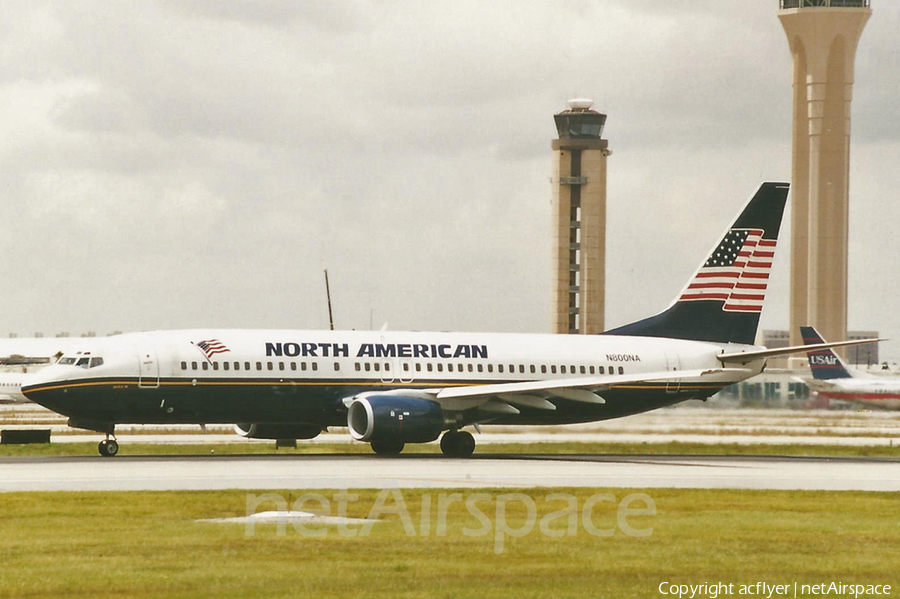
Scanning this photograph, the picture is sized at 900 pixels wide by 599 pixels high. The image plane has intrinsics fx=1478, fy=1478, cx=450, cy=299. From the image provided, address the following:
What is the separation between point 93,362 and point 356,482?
45.9ft

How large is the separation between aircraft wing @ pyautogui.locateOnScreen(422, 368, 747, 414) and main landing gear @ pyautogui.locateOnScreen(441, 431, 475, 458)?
0.91m

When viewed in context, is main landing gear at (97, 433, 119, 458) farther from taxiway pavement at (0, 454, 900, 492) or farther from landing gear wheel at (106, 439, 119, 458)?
taxiway pavement at (0, 454, 900, 492)

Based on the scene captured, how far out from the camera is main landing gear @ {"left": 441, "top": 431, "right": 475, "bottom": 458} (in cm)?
4788

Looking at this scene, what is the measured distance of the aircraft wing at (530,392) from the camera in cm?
4734

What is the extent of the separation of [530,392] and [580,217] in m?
121

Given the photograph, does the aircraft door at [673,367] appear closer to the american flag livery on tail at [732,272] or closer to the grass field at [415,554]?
the american flag livery on tail at [732,272]

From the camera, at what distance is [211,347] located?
45.6 meters

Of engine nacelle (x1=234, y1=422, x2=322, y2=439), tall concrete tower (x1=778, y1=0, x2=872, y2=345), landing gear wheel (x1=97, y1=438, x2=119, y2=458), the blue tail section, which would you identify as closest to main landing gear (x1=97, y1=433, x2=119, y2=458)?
landing gear wheel (x1=97, y1=438, x2=119, y2=458)

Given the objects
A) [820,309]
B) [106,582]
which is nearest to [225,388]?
[106,582]

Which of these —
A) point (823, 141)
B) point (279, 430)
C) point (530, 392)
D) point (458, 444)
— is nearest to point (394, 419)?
point (458, 444)

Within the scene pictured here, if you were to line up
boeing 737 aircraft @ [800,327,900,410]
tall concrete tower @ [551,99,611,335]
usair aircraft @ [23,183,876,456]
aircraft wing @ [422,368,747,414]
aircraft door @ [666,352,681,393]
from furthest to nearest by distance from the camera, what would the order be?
1. tall concrete tower @ [551,99,611,335]
2. boeing 737 aircraft @ [800,327,900,410]
3. aircraft door @ [666,352,681,393]
4. aircraft wing @ [422,368,747,414]
5. usair aircraft @ [23,183,876,456]

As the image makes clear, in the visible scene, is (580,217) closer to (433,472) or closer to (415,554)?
(433,472)

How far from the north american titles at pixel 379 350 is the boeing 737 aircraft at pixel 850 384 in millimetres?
39243

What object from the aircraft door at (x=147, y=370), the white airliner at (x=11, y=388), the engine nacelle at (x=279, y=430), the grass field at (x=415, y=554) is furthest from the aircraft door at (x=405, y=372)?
the white airliner at (x=11, y=388)
